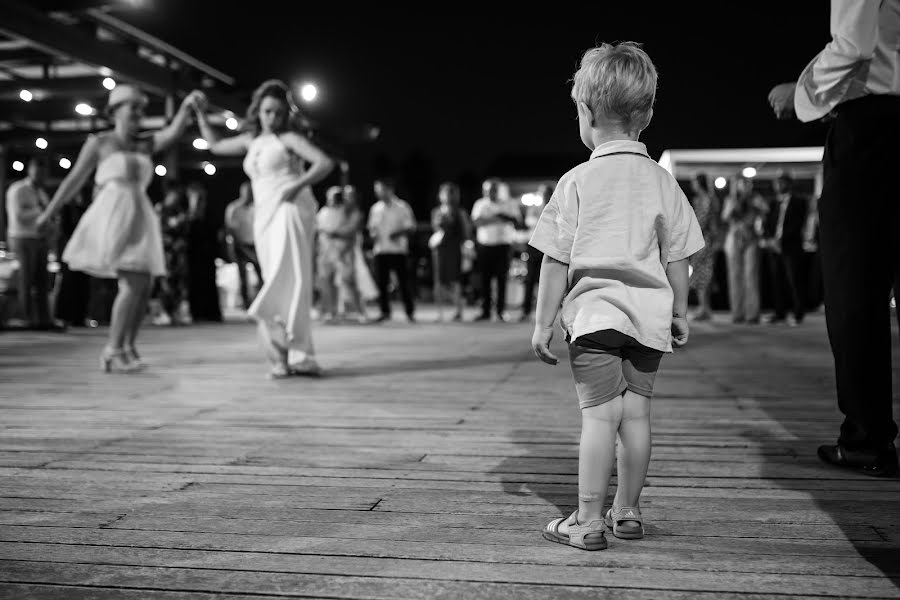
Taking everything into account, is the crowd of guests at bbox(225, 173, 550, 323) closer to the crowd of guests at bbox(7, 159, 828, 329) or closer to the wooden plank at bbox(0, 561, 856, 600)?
the crowd of guests at bbox(7, 159, 828, 329)

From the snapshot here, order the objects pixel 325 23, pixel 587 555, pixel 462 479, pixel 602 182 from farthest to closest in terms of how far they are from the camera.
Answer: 1. pixel 325 23
2. pixel 462 479
3. pixel 602 182
4. pixel 587 555

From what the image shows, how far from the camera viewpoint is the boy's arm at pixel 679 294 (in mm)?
1701

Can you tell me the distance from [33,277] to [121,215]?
4.85m

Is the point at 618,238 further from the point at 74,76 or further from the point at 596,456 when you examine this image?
the point at 74,76

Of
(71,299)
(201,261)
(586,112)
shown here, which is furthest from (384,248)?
(586,112)

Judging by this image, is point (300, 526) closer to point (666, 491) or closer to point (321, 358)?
point (666, 491)

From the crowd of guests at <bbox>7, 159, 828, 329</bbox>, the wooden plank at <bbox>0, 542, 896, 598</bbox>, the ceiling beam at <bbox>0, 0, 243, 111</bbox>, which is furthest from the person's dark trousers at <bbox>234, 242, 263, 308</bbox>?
the wooden plank at <bbox>0, 542, 896, 598</bbox>

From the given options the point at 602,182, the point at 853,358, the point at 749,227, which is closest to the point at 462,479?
the point at 602,182

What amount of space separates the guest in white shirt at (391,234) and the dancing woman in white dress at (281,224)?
5382 mm

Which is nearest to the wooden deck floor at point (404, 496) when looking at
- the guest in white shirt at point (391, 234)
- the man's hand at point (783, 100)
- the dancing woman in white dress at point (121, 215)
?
the dancing woman in white dress at point (121, 215)

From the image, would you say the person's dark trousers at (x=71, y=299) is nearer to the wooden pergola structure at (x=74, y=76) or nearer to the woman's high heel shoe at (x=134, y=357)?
the wooden pergola structure at (x=74, y=76)

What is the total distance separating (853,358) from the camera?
2252 millimetres

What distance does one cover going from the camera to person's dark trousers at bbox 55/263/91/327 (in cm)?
942

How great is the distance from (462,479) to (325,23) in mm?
15632
